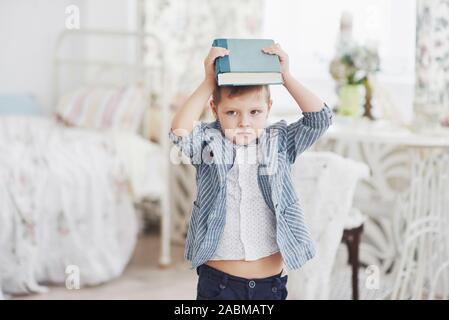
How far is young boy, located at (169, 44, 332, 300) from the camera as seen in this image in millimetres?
1413

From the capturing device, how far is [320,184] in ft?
7.72

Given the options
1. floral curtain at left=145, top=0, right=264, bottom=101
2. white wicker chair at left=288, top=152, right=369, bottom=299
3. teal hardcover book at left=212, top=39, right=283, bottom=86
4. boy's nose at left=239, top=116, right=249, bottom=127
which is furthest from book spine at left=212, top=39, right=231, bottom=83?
floral curtain at left=145, top=0, right=264, bottom=101

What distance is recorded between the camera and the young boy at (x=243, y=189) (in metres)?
1.41

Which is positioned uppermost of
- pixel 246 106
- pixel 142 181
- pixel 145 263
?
pixel 246 106

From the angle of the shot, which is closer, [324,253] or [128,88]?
[324,253]

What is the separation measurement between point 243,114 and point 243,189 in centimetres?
15

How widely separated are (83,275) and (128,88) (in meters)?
1.02

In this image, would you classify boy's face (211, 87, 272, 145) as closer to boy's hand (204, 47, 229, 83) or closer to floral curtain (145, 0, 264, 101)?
boy's hand (204, 47, 229, 83)

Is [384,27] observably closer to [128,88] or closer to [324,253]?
[128,88]

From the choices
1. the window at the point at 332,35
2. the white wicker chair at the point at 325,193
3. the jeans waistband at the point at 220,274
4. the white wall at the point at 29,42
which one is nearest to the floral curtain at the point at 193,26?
the window at the point at 332,35

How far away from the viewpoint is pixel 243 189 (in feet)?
4.76

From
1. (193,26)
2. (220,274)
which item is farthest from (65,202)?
(220,274)

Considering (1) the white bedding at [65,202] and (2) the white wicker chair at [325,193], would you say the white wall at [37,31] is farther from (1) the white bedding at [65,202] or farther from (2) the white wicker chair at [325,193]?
(2) the white wicker chair at [325,193]
